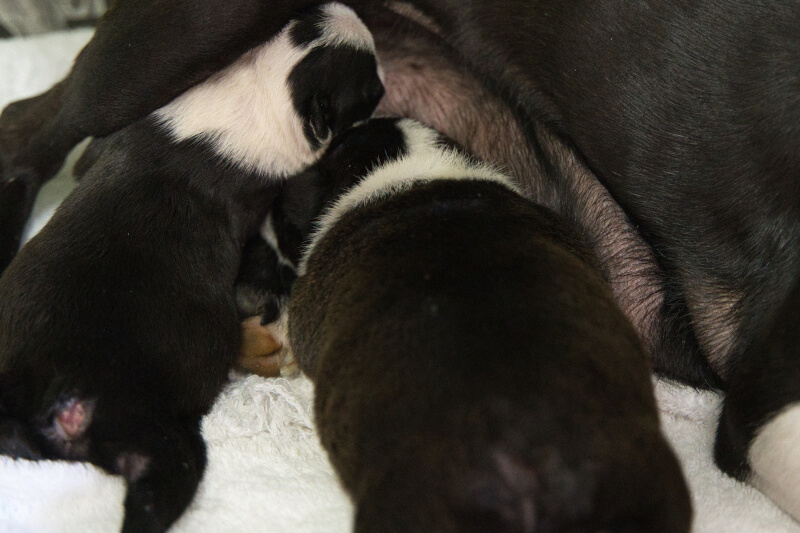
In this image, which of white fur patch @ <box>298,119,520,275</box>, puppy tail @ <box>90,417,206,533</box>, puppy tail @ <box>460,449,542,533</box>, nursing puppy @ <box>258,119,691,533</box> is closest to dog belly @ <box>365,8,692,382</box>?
white fur patch @ <box>298,119,520,275</box>

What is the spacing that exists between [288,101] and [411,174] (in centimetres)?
32

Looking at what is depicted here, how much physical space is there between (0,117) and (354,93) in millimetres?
907

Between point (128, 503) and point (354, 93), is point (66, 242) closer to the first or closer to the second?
point (128, 503)

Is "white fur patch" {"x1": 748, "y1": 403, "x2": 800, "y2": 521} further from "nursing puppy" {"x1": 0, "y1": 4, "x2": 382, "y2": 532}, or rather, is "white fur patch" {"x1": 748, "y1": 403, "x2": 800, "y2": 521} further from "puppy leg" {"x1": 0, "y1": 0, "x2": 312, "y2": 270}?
"puppy leg" {"x1": 0, "y1": 0, "x2": 312, "y2": 270}

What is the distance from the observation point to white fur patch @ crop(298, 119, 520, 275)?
5.23 feet

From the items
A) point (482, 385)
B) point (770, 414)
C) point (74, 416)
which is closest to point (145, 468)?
point (74, 416)

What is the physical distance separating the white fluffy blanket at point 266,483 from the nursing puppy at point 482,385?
0.20m

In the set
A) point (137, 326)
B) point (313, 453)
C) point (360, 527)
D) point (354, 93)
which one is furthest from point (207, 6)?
point (360, 527)

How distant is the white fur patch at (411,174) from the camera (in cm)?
159

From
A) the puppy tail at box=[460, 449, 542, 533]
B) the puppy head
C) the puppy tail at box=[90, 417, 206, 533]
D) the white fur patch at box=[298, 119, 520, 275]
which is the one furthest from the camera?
the puppy head

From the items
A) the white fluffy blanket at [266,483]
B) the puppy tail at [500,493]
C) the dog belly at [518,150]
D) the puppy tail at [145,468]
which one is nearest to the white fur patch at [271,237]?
the white fluffy blanket at [266,483]

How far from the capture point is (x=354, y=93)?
1730 mm

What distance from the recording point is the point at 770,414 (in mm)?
1334

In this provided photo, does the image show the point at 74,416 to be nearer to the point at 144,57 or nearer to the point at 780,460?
the point at 144,57
